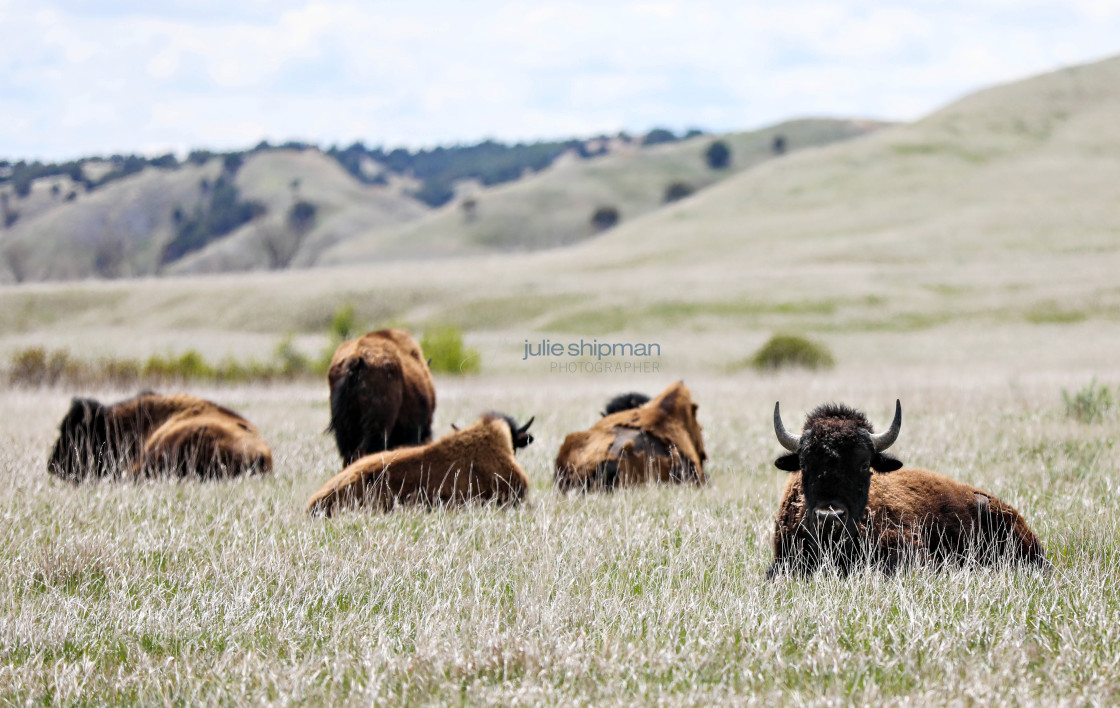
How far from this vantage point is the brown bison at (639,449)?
28.0 ft

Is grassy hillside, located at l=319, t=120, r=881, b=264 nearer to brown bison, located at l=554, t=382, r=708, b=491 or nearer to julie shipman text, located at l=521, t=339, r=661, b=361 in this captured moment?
julie shipman text, located at l=521, t=339, r=661, b=361

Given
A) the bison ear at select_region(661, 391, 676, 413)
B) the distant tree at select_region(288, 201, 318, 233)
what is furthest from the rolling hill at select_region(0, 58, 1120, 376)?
the distant tree at select_region(288, 201, 318, 233)

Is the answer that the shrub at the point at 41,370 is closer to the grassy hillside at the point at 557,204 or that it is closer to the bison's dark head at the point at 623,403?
the bison's dark head at the point at 623,403

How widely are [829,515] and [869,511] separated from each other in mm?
653

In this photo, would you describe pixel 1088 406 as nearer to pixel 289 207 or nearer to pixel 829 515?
pixel 829 515

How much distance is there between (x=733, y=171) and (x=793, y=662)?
142817mm

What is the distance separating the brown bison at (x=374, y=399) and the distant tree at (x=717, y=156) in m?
139

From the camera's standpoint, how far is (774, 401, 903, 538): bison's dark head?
A: 5230mm

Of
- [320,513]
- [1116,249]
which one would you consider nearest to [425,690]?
[320,513]

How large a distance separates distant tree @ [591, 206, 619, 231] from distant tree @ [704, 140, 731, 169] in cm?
2962

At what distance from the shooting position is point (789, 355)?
2909 cm

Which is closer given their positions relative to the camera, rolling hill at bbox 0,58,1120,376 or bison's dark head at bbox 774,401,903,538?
bison's dark head at bbox 774,401,903,538

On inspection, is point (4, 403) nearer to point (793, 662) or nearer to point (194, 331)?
point (793, 662)

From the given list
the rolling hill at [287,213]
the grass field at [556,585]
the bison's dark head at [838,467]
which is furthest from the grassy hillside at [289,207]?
the bison's dark head at [838,467]
